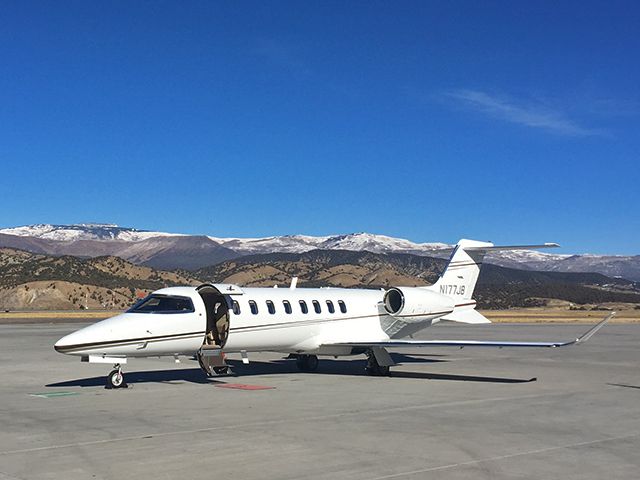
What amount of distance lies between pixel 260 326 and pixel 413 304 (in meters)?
5.38

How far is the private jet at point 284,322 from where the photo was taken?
18.1 metres

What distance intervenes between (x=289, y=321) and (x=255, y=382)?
228 centimetres

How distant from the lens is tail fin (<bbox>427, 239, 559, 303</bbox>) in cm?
2591

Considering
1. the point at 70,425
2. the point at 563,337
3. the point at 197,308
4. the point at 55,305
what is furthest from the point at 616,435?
the point at 55,305

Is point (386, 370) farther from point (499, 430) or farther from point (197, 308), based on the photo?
point (499, 430)

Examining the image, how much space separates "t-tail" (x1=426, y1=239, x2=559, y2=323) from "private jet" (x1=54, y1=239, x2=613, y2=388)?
0.11ft

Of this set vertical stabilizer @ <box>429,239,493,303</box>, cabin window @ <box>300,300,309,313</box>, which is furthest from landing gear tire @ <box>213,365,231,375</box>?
vertical stabilizer @ <box>429,239,493,303</box>

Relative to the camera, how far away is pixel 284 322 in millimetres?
21109

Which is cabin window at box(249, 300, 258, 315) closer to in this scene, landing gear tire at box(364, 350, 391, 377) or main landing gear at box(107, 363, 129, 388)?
landing gear tire at box(364, 350, 391, 377)

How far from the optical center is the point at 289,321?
21250 mm

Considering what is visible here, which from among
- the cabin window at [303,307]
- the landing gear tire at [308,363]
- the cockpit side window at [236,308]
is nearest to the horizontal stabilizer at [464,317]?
the landing gear tire at [308,363]

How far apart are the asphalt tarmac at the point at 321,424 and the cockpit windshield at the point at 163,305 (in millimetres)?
1811

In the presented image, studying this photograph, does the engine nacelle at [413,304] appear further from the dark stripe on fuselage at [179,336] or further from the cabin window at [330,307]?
the cabin window at [330,307]

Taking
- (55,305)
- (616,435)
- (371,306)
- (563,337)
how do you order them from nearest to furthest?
1. (616,435)
2. (371,306)
3. (563,337)
4. (55,305)
